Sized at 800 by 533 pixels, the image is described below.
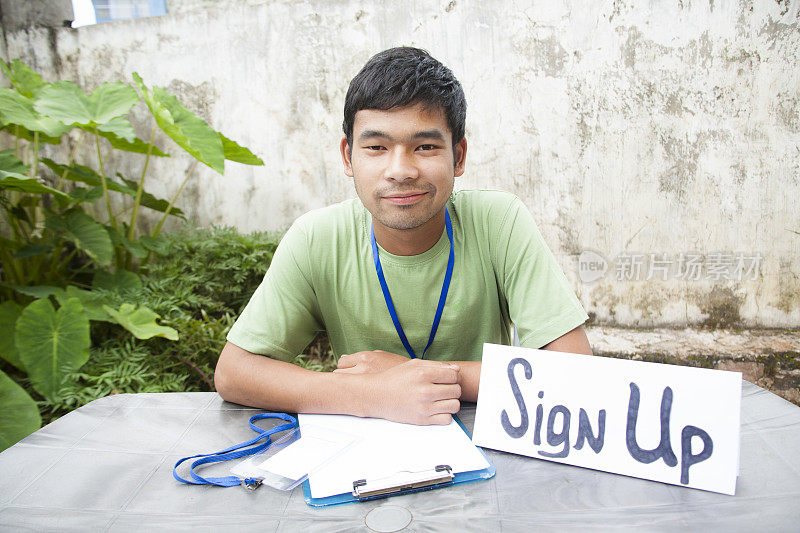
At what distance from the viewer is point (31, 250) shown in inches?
107

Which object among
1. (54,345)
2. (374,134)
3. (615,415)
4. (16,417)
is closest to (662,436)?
(615,415)

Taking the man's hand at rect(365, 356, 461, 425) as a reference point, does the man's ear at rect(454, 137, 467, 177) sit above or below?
above

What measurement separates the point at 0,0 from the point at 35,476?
11.7 ft

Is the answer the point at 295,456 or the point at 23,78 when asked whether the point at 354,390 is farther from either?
the point at 23,78

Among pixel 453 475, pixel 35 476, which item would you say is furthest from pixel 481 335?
pixel 35 476

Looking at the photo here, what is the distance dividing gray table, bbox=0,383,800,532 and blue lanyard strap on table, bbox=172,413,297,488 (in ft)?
0.05

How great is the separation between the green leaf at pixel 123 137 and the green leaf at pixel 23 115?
132 millimetres

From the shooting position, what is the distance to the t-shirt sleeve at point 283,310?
52.3 inches

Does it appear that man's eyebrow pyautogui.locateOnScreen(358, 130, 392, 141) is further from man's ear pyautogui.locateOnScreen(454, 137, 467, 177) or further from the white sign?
the white sign

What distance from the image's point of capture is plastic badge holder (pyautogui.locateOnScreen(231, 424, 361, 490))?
878mm

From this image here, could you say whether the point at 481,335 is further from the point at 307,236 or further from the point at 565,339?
the point at 307,236

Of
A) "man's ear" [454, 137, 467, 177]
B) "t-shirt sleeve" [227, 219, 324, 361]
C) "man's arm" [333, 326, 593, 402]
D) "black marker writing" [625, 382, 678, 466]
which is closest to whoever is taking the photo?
"black marker writing" [625, 382, 678, 466]

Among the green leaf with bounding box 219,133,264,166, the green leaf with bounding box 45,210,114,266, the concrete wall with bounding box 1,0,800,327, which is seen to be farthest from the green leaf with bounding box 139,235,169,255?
the green leaf with bounding box 219,133,264,166

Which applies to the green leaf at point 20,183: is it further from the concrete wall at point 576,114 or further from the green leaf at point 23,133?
the concrete wall at point 576,114
